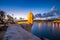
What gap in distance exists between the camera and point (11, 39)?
963 millimetres

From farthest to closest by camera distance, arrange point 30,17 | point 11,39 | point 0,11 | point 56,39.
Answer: point 56,39
point 0,11
point 30,17
point 11,39

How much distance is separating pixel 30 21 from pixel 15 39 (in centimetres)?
571

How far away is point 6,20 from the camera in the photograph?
24.6ft

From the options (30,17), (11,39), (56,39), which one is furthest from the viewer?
(56,39)

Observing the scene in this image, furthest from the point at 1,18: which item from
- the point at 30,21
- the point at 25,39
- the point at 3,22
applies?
the point at 25,39

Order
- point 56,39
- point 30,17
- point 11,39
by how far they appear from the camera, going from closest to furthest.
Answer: point 11,39 < point 30,17 < point 56,39

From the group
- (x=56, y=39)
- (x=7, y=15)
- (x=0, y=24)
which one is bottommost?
(x=56, y=39)

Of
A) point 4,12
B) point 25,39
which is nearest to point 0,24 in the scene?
point 4,12

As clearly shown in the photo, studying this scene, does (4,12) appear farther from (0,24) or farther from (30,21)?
(30,21)

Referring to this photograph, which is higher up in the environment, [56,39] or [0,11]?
[0,11]

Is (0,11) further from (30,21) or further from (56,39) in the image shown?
(56,39)

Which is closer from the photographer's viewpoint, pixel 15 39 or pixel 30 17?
pixel 15 39

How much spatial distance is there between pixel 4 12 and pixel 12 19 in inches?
23.5

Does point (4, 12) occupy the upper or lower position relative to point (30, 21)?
upper
